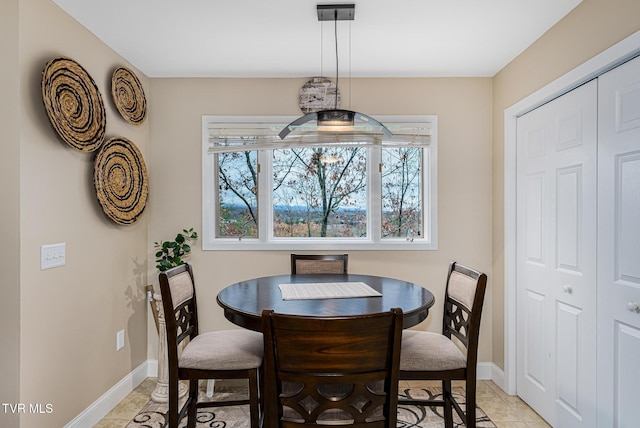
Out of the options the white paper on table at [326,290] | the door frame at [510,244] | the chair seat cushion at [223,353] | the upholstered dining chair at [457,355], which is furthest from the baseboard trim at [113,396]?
the door frame at [510,244]

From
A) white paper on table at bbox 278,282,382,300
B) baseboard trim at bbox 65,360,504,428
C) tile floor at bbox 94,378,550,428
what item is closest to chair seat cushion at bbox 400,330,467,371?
white paper on table at bbox 278,282,382,300

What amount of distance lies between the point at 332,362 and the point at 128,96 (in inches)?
98.9

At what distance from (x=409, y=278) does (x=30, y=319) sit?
2528 millimetres

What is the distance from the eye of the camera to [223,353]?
206 centimetres

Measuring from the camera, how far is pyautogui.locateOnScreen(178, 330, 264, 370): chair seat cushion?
6.59ft

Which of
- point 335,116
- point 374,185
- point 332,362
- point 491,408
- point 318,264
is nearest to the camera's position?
point 332,362

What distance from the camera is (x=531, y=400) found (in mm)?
2742

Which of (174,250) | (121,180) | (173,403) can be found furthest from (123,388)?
(121,180)

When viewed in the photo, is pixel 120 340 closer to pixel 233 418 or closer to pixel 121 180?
pixel 233 418

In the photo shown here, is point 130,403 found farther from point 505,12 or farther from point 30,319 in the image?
point 505,12

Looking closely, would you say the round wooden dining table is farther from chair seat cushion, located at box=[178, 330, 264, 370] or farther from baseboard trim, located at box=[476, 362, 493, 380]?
baseboard trim, located at box=[476, 362, 493, 380]

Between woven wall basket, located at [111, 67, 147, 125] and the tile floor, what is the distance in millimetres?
2007

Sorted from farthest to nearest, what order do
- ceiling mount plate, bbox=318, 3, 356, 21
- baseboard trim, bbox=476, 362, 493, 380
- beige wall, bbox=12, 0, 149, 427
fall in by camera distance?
baseboard trim, bbox=476, 362, 493, 380, ceiling mount plate, bbox=318, 3, 356, 21, beige wall, bbox=12, 0, 149, 427

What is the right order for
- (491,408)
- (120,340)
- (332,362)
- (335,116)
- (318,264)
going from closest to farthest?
(332,362), (335,116), (491,408), (120,340), (318,264)
